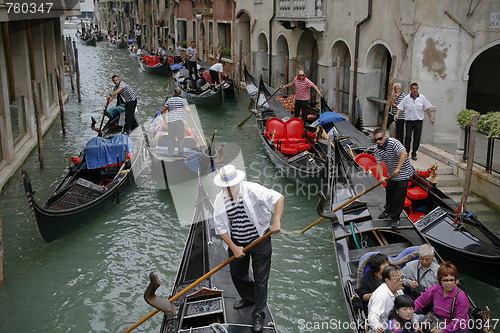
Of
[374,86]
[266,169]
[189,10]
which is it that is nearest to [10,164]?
[266,169]

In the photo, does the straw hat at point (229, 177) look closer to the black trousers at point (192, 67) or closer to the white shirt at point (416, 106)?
the white shirt at point (416, 106)

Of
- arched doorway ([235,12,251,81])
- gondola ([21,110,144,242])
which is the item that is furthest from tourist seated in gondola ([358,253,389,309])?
arched doorway ([235,12,251,81])

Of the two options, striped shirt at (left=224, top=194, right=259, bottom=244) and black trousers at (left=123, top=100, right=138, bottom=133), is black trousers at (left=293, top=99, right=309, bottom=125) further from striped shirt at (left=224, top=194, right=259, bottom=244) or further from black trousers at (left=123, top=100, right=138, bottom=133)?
striped shirt at (left=224, top=194, right=259, bottom=244)

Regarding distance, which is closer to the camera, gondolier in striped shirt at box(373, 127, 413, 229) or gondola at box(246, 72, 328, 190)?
gondolier in striped shirt at box(373, 127, 413, 229)

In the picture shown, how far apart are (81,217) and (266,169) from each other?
99.9 inches

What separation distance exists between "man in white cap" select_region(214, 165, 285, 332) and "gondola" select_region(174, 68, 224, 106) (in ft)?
24.8

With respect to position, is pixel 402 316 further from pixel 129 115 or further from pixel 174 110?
pixel 129 115

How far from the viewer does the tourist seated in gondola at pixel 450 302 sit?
242cm

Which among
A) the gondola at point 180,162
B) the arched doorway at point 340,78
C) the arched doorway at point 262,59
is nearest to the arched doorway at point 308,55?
the arched doorway at point 340,78

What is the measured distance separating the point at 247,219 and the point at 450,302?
3.44 feet

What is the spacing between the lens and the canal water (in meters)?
3.39

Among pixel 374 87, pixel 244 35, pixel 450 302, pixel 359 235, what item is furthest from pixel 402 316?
pixel 244 35

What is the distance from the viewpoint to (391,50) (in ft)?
21.0

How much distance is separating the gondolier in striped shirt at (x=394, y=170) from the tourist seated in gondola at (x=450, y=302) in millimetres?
1082
